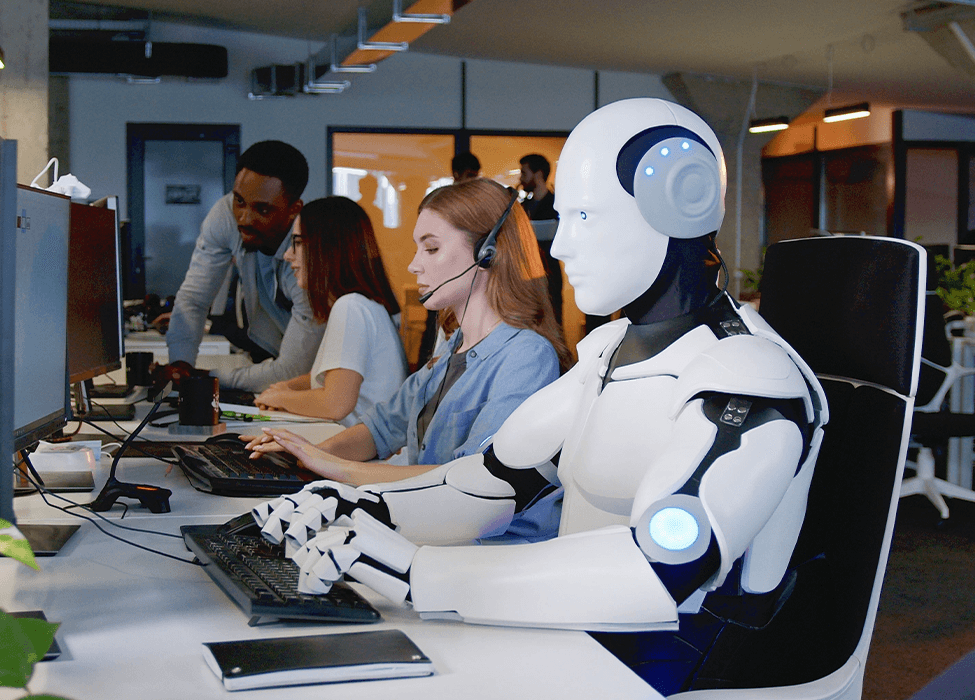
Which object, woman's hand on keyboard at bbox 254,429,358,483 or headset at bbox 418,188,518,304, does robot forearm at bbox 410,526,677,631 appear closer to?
woman's hand on keyboard at bbox 254,429,358,483

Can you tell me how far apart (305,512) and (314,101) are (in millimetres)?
8483

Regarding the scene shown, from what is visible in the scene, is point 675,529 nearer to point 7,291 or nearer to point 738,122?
point 7,291

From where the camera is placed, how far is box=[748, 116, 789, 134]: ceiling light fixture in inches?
367

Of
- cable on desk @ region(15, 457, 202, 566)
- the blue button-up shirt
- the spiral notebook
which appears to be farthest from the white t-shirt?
the spiral notebook

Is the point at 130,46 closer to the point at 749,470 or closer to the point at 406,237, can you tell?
the point at 406,237

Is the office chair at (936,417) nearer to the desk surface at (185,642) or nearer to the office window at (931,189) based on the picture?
the desk surface at (185,642)

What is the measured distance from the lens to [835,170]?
11562mm

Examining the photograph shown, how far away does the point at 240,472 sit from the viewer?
172cm

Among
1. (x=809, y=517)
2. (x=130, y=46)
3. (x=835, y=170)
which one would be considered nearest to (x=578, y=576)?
(x=809, y=517)

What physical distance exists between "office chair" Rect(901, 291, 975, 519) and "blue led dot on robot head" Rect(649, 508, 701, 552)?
3877 millimetres

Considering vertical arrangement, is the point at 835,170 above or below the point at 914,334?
above

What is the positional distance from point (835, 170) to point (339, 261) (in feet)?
32.8

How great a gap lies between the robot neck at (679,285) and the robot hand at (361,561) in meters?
0.43

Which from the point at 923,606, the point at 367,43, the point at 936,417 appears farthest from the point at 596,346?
the point at 367,43
